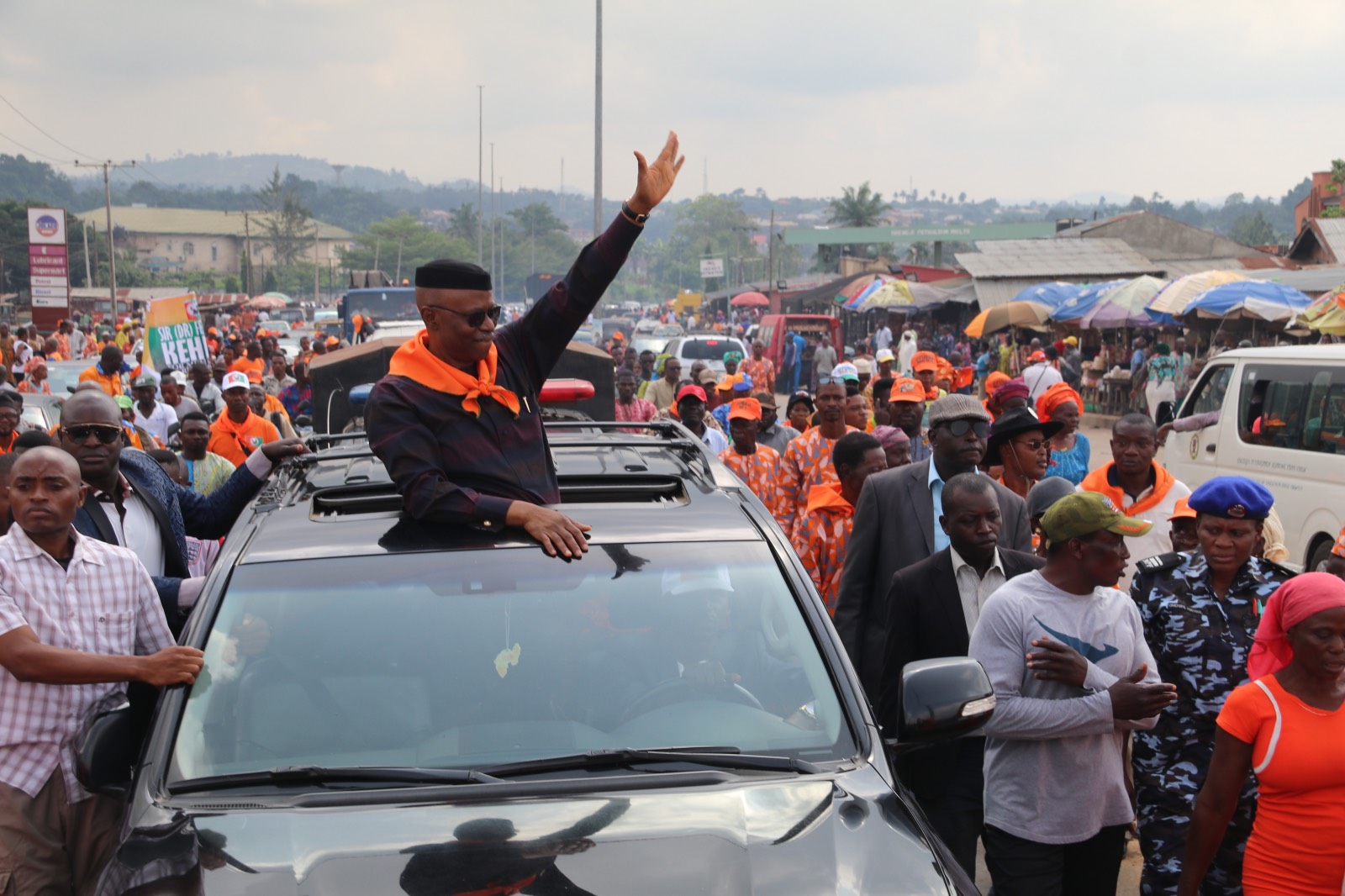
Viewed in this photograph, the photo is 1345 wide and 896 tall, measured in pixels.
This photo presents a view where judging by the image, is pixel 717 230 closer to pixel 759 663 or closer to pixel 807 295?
pixel 807 295

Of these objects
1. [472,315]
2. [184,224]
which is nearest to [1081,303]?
[472,315]

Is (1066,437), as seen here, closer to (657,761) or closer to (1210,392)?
(1210,392)

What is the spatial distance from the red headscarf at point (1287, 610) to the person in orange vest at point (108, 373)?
12.4m

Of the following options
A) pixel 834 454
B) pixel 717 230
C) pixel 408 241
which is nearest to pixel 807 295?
pixel 834 454

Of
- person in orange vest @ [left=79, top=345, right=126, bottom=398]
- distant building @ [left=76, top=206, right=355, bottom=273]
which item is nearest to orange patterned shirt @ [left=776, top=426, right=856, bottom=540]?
person in orange vest @ [left=79, top=345, right=126, bottom=398]

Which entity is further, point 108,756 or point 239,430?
point 239,430

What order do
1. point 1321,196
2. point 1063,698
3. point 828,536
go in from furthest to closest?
point 1321,196 < point 828,536 < point 1063,698

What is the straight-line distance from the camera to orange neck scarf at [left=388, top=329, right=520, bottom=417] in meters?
3.71

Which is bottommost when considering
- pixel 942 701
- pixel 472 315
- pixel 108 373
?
pixel 108 373

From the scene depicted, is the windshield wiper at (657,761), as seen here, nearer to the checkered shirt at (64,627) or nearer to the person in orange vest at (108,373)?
the checkered shirt at (64,627)

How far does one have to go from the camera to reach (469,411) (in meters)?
3.73

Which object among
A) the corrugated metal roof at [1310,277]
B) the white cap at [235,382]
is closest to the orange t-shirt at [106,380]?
the white cap at [235,382]

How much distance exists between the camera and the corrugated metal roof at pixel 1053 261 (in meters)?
36.3

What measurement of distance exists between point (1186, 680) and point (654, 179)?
7.54 feet
